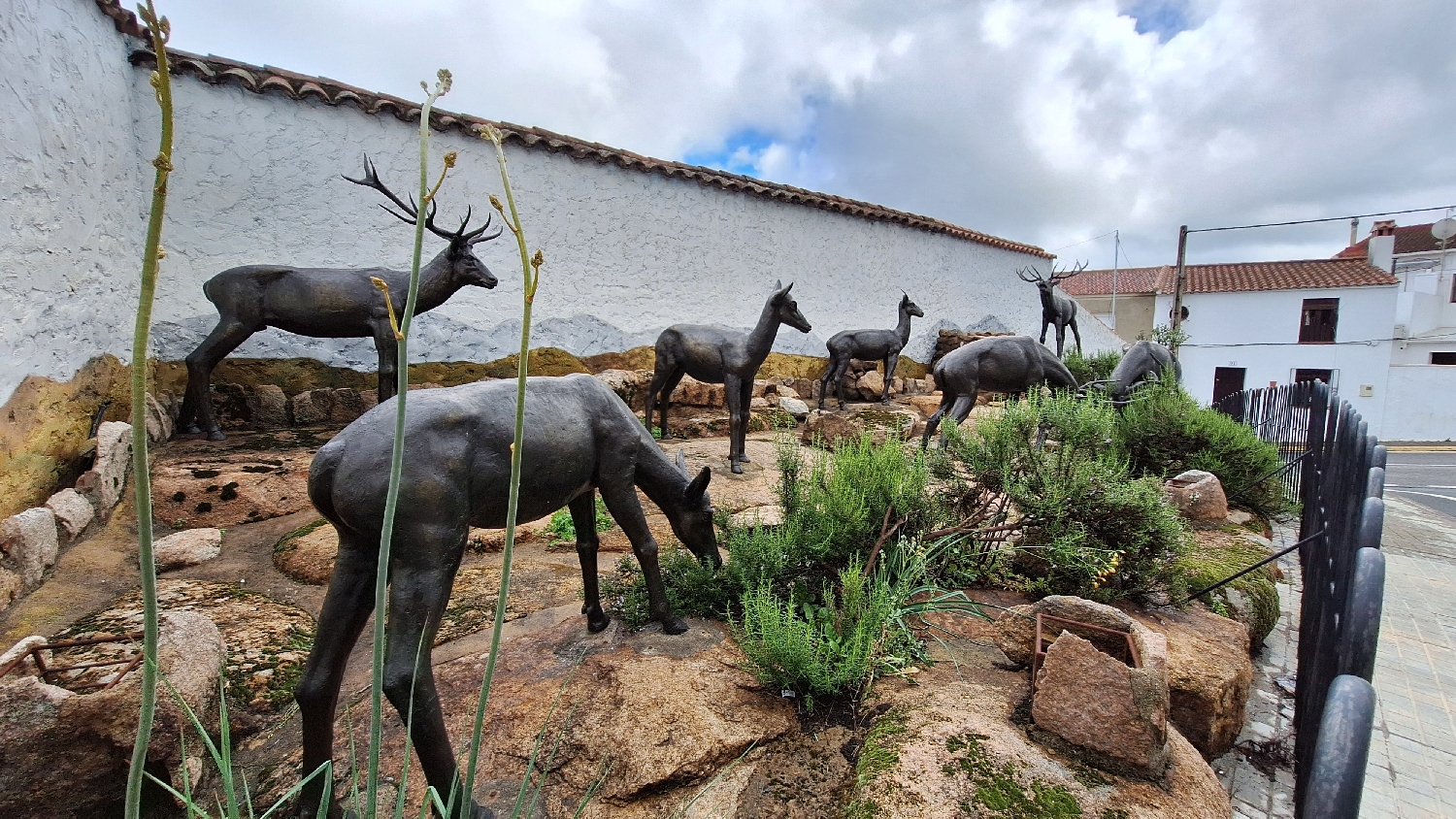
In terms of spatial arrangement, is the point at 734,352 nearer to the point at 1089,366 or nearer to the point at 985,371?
the point at 985,371

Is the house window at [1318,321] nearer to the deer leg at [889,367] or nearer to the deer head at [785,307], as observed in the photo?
the deer leg at [889,367]

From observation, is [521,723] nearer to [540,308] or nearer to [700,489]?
[700,489]

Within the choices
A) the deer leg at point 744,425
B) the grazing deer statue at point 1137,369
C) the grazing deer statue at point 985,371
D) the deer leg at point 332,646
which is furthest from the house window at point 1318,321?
the deer leg at point 332,646

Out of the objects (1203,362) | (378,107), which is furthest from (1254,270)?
(378,107)

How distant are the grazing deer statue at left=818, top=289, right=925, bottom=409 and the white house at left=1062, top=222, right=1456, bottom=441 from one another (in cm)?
1761

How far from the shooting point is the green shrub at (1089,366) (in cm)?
1204

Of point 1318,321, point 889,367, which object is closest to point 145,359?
point 889,367

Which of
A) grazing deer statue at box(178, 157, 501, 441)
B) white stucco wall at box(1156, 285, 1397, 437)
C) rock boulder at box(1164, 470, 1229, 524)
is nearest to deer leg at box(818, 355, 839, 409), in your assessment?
rock boulder at box(1164, 470, 1229, 524)

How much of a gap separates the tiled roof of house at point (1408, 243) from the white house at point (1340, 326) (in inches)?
4.0

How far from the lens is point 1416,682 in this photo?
3.89 meters

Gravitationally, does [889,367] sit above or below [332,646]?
above

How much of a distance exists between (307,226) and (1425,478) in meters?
20.3

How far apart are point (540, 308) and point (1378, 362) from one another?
26.8m

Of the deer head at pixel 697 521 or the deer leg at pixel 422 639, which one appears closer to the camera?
the deer leg at pixel 422 639
